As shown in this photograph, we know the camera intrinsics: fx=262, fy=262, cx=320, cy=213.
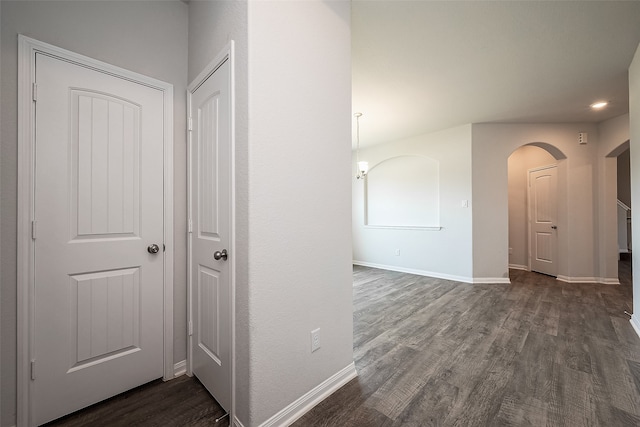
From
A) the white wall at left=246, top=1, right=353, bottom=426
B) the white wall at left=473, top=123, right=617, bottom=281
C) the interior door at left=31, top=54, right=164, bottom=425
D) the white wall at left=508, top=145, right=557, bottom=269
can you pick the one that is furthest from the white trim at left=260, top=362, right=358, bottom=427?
the white wall at left=508, top=145, right=557, bottom=269

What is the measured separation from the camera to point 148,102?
67.5 inches

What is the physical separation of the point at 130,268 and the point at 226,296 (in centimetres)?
71

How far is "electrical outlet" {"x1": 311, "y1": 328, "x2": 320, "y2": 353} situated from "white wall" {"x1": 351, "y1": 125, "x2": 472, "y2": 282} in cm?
353

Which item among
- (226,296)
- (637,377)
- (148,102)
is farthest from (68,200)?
(637,377)

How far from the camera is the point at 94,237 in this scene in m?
1.52

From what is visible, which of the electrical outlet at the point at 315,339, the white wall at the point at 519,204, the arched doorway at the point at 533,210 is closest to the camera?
the electrical outlet at the point at 315,339

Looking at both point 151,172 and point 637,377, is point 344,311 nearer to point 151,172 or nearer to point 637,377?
point 151,172

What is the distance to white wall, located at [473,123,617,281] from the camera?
165 inches

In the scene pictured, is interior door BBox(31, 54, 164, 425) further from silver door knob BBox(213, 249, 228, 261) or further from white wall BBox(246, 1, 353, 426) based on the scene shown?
white wall BBox(246, 1, 353, 426)

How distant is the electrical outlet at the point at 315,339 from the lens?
1.51 meters

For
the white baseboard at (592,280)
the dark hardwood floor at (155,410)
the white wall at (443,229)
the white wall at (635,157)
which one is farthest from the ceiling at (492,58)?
the dark hardwood floor at (155,410)

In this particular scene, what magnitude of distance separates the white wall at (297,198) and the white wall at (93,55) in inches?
34.9

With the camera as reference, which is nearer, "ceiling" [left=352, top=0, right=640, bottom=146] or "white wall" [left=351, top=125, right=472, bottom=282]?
"ceiling" [left=352, top=0, right=640, bottom=146]

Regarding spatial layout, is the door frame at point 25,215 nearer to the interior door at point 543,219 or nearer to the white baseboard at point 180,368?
the white baseboard at point 180,368
